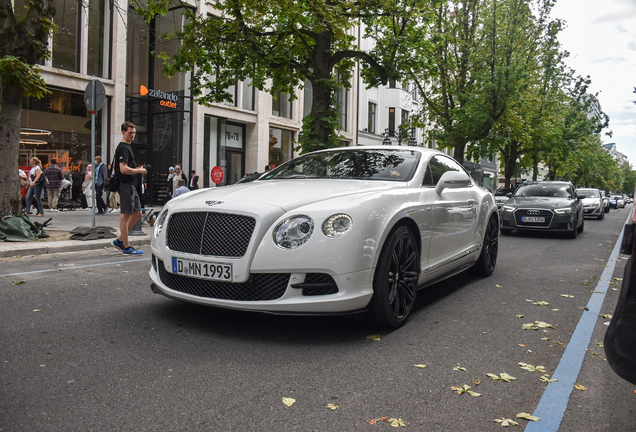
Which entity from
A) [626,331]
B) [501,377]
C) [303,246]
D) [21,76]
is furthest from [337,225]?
[21,76]

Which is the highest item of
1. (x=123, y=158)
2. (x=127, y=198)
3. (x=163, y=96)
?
(x=163, y=96)

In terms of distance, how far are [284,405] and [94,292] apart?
3329 mm

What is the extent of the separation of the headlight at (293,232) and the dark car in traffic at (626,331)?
1.99 m

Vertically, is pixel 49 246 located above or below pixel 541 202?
below

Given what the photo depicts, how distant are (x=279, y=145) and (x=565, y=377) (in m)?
25.4

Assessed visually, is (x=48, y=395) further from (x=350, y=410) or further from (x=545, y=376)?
(x=545, y=376)

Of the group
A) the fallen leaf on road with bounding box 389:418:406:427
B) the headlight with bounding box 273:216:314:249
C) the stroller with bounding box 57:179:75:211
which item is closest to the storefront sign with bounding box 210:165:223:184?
the stroller with bounding box 57:179:75:211

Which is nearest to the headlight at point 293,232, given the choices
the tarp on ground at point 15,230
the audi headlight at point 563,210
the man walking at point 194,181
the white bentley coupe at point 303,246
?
the white bentley coupe at point 303,246

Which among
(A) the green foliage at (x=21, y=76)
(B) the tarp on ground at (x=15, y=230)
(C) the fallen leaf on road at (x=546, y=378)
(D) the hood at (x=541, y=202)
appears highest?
(A) the green foliage at (x=21, y=76)

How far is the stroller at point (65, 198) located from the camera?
1821 centimetres

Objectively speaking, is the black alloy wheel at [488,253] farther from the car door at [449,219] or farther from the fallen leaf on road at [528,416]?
the fallen leaf on road at [528,416]

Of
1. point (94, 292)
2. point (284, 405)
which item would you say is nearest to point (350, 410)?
point (284, 405)

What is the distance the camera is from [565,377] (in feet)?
11.1

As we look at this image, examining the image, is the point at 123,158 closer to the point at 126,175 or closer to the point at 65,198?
the point at 126,175
